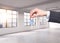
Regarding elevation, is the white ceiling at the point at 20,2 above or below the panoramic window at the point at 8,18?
above

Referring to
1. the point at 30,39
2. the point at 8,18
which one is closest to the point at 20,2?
the point at 30,39

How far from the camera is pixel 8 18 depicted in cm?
1159

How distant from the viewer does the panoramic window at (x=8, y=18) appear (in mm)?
10781

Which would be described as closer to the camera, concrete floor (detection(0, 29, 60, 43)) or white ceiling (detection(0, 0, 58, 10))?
concrete floor (detection(0, 29, 60, 43))

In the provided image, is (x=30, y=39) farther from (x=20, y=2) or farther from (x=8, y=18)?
(x=8, y=18)

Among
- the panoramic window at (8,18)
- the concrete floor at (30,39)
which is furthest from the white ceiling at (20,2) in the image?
the concrete floor at (30,39)

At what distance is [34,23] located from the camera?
624 inches

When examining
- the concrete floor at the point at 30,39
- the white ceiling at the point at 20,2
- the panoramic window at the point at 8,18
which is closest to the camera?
the concrete floor at the point at 30,39

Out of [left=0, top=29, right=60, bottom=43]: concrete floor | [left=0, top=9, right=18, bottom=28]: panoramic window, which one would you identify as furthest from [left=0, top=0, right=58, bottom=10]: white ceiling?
[left=0, top=29, right=60, bottom=43]: concrete floor

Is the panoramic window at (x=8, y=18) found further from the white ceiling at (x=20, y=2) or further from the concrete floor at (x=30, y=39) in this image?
the concrete floor at (x=30, y=39)

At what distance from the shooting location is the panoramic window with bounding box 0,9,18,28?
1078cm

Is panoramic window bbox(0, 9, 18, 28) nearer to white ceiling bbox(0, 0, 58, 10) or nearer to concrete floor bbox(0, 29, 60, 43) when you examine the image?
white ceiling bbox(0, 0, 58, 10)

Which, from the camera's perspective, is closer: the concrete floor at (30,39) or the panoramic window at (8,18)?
the concrete floor at (30,39)

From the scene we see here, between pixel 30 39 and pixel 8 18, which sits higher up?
Answer: pixel 8 18
